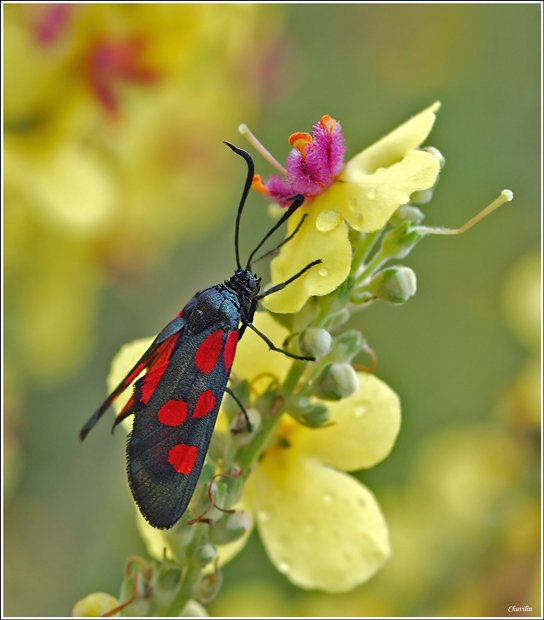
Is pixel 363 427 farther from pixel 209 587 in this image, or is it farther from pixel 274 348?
pixel 209 587

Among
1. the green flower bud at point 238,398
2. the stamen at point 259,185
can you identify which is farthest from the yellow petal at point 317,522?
the stamen at point 259,185

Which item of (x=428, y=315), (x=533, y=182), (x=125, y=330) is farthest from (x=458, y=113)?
(x=125, y=330)

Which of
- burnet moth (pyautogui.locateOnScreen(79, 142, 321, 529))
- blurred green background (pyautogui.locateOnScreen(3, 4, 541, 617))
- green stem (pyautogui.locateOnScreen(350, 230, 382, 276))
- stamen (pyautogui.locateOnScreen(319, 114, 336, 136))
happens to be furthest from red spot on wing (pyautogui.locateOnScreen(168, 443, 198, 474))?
blurred green background (pyautogui.locateOnScreen(3, 4, 541, 617))

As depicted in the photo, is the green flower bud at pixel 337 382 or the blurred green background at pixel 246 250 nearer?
the green flower bud at pixel 337 382

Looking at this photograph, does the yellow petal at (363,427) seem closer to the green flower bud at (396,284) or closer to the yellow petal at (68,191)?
the green flower bud at (396,284)

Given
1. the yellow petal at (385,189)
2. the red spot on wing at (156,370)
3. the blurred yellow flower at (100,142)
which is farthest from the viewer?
the blurred yellow flower at (100,142)

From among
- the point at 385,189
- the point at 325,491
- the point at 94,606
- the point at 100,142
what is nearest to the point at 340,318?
the point at 385,189

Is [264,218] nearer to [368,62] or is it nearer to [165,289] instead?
[165,289]
